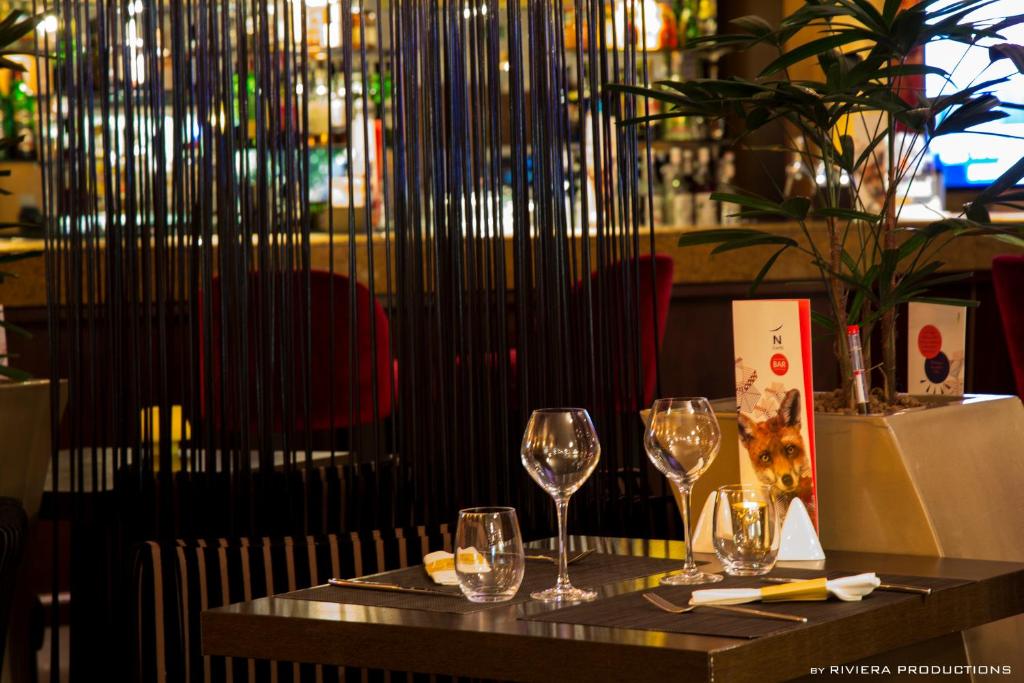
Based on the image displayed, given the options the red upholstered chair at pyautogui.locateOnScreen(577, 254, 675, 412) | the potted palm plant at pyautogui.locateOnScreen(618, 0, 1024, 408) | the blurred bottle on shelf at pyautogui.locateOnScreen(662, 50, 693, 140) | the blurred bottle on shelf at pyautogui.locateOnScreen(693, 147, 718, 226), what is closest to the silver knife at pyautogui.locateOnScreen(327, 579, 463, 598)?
the potted palm plant at pyautogui.locateOnScreen(618, 0, 1024, 408)

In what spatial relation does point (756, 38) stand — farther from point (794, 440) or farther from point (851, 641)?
point (851, 641)

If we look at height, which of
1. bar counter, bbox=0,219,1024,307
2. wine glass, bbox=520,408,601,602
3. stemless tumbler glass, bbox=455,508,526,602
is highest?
bar counter, bbox=0,219,1024,307

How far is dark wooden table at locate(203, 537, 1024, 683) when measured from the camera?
1310 millimetres

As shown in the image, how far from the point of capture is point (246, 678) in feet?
7.13

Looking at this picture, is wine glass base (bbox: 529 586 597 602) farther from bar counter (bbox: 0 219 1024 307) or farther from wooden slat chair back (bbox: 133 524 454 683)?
bar counter (bbox: 0 219 1024 307)

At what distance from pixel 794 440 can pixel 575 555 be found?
1.10 feet

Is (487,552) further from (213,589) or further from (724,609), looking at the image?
(213,589)

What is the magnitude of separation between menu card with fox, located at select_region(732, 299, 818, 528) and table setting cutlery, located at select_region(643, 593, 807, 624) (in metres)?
0.43

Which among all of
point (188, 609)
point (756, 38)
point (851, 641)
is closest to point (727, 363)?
point (756, 38)

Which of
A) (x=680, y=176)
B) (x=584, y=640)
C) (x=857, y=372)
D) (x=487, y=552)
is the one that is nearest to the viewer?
(x=584, y=640)

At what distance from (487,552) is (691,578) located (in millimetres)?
252

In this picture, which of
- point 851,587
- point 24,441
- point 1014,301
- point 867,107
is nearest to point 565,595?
point 851,587

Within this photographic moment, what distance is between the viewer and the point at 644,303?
3.70 metres

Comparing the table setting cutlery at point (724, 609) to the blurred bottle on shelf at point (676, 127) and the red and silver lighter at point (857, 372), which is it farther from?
the blurred bottle on shelf at point (676, 127)
